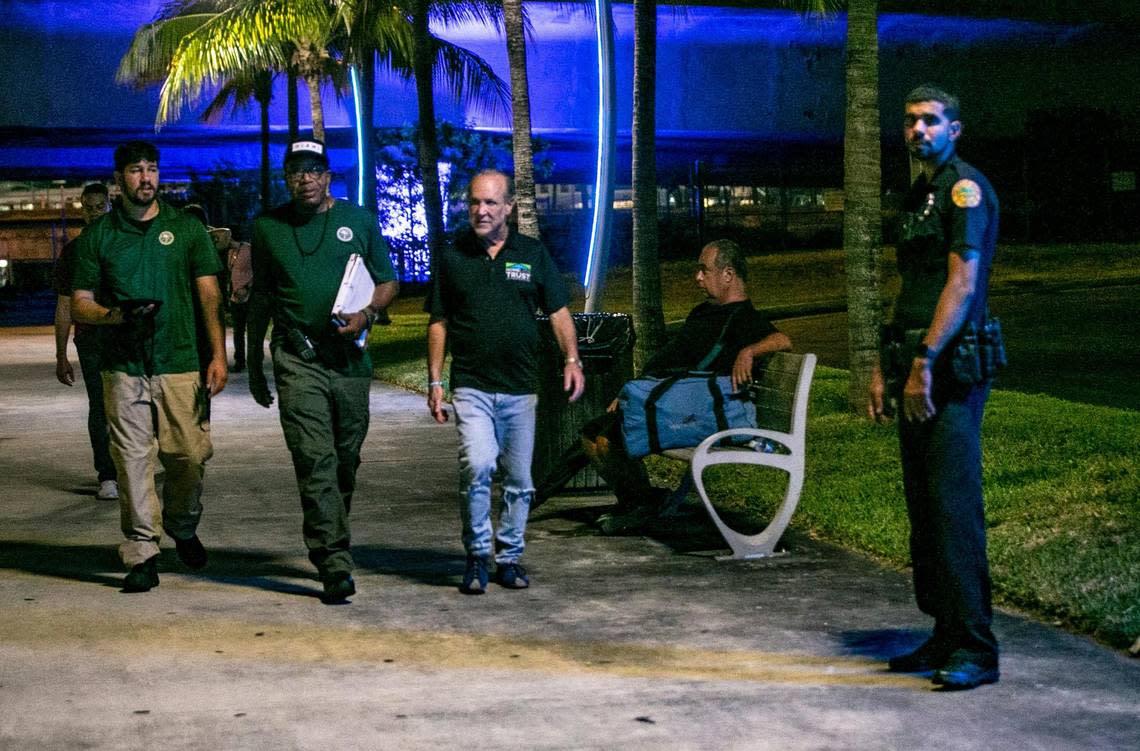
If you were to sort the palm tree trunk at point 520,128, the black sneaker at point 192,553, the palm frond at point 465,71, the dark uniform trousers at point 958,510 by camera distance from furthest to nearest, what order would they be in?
1. the palm frond at point 465,71
2. the palm tree trunk at point 520,128
3. the black sneaker at point 192,553
4. the dark uniform trousers at point 958,510

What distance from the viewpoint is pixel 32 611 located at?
688 cm

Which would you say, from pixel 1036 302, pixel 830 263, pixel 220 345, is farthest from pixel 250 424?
pixel 830 263

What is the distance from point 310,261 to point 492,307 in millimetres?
815

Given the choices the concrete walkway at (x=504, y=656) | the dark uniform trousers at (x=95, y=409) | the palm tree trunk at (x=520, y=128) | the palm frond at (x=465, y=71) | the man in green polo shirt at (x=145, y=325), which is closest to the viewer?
the concrete walkway at (x=504, y=656)

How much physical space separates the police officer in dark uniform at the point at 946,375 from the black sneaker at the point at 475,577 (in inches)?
86.7

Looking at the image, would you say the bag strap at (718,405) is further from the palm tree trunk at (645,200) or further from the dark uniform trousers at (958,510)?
the palm tree trunk at (645,200)

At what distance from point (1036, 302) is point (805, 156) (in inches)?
1153

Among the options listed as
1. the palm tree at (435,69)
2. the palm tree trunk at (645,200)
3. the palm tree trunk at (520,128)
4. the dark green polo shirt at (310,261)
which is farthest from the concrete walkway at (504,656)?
the palm tree at (435,69)

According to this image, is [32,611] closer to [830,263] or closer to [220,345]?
[220,345]

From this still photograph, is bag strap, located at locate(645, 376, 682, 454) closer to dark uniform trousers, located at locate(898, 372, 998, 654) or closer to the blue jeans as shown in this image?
the blue jeans

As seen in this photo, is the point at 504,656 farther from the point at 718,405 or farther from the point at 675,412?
the point at 718,405

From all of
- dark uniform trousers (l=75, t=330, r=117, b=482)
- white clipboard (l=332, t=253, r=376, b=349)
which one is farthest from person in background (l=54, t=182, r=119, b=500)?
white clipboard (l=332, t=253, r=376, b=349)

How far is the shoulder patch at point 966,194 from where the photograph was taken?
17.4ft

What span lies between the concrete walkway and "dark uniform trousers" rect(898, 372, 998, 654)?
0.24m
